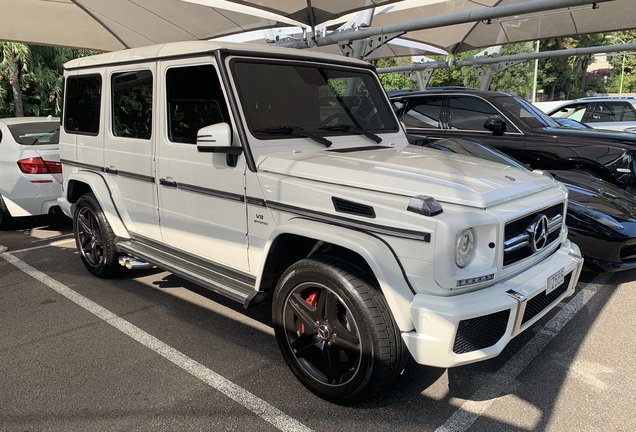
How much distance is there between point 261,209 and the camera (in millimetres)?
3191

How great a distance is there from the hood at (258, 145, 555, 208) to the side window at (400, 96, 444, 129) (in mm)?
4251

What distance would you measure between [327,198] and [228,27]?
33.5ft

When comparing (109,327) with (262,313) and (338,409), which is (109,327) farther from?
(338,409)

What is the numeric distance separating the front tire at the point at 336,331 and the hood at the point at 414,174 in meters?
0.52

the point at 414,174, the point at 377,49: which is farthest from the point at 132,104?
the point at 377,49

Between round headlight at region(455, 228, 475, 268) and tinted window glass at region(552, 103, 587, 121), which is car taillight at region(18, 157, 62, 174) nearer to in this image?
round headlight at region(455, 228, 475, 268)

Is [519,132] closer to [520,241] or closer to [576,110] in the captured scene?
[520,241]

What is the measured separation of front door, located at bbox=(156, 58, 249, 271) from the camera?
3398 millimetres

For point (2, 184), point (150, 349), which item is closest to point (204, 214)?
point (150, 349)

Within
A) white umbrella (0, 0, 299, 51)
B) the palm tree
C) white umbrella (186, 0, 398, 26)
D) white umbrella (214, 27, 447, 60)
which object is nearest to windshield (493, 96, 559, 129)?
white umbrella (186, 0, 398, 26)

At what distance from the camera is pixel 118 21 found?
38.2ft

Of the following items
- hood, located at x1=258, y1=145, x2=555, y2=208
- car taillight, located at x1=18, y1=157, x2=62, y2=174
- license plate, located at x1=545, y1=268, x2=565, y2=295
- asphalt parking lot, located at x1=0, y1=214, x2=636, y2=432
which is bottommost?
asphalt parking lot, located at x1=0, y1=214, x2=636, y2=432

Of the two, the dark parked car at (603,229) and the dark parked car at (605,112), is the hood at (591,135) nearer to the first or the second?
the dark parked car at (603,229)

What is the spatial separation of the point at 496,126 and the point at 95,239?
5.39m
